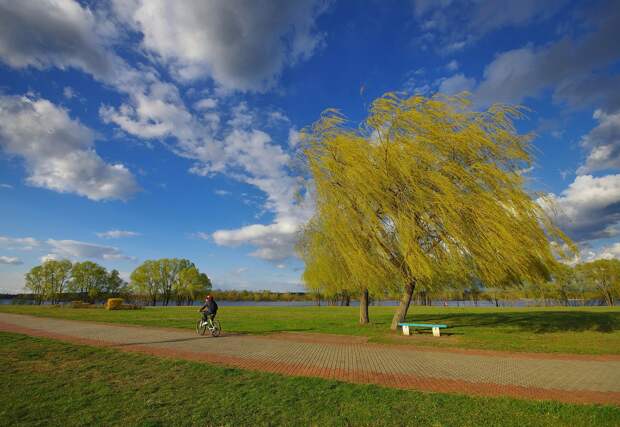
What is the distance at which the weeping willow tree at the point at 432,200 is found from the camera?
1345cm

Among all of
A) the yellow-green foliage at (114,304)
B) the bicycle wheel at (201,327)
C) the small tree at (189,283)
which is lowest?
the bicycle wheel at (201,327)

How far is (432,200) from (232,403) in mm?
11104

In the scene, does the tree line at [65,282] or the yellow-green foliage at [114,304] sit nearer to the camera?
the yellow-green foliage at [114,304]

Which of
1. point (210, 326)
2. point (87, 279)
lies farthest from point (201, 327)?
point (87, 279)

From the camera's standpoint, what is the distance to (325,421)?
536 cm

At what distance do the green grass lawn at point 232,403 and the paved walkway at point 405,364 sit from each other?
953mm

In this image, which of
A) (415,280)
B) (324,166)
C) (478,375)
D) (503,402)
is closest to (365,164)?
(324,166)

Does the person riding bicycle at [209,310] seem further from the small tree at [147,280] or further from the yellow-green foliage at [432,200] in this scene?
the small tree at [147,280]

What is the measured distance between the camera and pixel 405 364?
980 centimetres

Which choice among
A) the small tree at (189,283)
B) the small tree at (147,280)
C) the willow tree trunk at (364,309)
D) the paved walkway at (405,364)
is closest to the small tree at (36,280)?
the small tree at (147,280)

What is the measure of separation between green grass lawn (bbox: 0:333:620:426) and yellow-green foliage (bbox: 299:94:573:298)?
7959mm

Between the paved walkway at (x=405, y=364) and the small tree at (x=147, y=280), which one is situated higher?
the small tree at (x=147, y=280)

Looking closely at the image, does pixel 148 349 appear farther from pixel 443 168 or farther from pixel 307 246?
pixel 443 168

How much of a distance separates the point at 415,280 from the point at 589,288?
69.6 m
